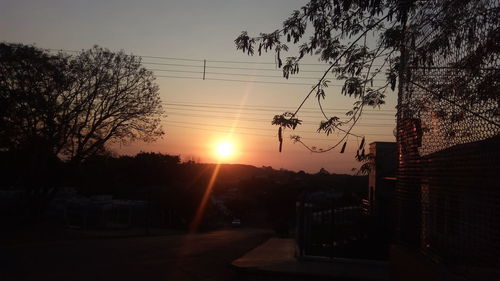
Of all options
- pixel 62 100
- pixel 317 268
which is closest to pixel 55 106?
pixel 62 100

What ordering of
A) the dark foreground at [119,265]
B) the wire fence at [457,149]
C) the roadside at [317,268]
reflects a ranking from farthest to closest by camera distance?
1. the dark foreground at [119,265]
2. the roadside at [317,268]
3. the wire fence at [457,149]

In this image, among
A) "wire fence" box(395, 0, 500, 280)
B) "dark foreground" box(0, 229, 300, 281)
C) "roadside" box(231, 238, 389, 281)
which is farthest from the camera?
"dark foreground" box(0, 229, 300, 281)

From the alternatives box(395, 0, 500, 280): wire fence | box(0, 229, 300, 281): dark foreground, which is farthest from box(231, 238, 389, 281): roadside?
box(395, 0, 500, 280): wire fence

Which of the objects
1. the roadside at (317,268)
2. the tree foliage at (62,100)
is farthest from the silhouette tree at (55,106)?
the roadside at (317,268)

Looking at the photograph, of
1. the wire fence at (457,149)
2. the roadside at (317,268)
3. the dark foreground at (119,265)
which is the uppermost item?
the wire fence at (457,149)

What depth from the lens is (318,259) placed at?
13961 mm

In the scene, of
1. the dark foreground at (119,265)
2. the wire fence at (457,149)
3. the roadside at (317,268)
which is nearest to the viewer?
the wire fence at (457,149)

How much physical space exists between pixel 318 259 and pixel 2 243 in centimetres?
1472

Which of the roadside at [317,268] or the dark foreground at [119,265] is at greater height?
the roadside at [317,268]

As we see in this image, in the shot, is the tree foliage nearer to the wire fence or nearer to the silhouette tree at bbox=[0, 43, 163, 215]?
the silhouette tree at bbox=[0, 43, 163, 215]

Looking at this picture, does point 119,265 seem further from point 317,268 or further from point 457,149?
Result: point 457,149

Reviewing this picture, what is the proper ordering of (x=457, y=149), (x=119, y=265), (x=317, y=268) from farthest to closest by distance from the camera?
(x=119, y=265) → (x=317, y=268) → (x=457, y=149)

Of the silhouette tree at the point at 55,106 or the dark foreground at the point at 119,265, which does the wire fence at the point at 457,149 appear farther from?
the silhouette tree at the point at 55,106

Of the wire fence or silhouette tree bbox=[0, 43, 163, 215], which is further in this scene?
silhouette tree bbox=[0, 43, 163, 215]
